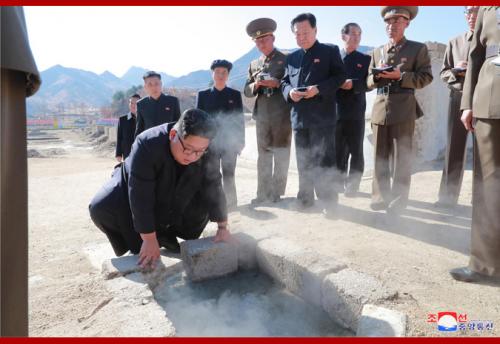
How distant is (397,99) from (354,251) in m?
1.97

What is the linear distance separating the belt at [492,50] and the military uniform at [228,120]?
9.17 feet

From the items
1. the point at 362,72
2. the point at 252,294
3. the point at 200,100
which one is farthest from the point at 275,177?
the point at 252,294

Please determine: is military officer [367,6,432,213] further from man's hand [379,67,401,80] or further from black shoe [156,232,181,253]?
black shoe [156,232,181,253]

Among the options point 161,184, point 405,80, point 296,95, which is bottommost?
point 161,184

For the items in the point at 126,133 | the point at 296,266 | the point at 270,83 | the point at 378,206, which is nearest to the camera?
the point at 296,266

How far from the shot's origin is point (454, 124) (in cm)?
421

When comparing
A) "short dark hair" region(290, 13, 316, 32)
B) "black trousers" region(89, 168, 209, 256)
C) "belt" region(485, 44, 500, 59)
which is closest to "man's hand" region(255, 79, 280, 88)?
"short dark hair" region(290, 13, 316, 32)

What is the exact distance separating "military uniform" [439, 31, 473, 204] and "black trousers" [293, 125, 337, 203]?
1351 millimetres

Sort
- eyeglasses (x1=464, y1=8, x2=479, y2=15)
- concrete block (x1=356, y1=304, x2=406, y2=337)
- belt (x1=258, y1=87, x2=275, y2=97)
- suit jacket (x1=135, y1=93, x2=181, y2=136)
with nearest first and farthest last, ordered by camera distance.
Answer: concrete block (x1=356, y1=304, x2=406, y2=337)
eyeglasses (x1=464, y1=8, x2=479, y2=15)
belt (x1=258, y1=87, x2=275, y2=97)
suit jacket (x1=135, y1=93, x2=181, y2=136)

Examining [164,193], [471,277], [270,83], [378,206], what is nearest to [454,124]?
[378,206]

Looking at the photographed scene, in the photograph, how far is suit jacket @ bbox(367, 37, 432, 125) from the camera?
13.0 feet

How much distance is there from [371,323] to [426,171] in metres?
5.03

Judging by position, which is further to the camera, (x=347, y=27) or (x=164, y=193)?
(x=347, y=27)

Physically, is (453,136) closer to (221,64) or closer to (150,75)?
(221,64)
